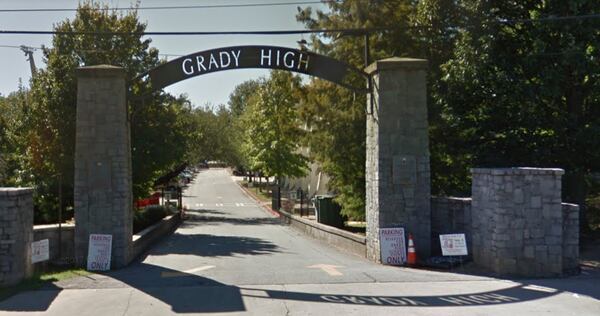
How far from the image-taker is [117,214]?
45.6ft

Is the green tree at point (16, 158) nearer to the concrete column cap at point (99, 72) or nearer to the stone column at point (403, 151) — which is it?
the concrete column cap at point (99, 72)

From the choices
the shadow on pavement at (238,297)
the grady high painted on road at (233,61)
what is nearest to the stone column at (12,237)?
the shadow on pavement at (238,297)

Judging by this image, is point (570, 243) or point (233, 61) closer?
point (570, 243)

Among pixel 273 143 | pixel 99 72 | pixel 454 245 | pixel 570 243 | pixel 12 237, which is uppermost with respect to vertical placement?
pixel 273 143

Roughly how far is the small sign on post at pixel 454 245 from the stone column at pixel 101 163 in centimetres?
718

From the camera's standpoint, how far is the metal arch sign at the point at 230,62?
14.7m

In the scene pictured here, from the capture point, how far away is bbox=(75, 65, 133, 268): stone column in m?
13.8

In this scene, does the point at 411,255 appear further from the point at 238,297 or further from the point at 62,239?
the point at 62,239

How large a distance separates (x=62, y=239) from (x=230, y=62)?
18.9 ft

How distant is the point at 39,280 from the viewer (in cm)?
1162

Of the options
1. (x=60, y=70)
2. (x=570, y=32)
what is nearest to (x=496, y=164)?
(x=570, y=32)

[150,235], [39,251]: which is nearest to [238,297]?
[39,251]

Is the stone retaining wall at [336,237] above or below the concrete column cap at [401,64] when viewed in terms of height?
below

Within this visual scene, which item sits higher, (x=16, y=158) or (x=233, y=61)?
(x=233, y=61)
